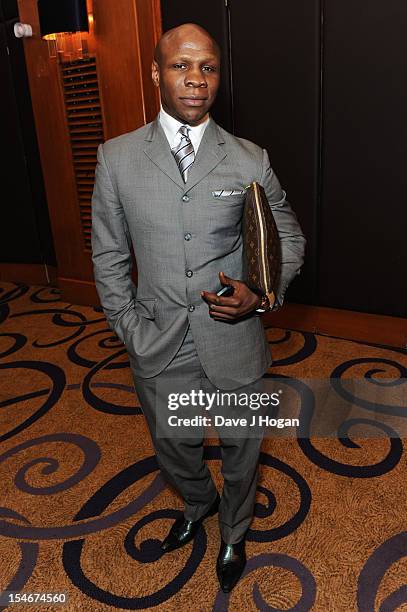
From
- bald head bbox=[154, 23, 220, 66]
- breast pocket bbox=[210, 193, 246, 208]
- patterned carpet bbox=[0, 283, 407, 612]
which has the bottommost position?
patterned carpet bbox=[0, 283, 407, 612]

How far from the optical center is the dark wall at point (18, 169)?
13.3 feet

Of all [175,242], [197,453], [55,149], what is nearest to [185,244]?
[175,242]

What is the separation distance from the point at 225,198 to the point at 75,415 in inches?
64.3

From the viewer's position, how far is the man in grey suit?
51.4 inches

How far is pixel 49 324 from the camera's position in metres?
3.78

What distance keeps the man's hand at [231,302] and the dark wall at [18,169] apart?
348 centimetres

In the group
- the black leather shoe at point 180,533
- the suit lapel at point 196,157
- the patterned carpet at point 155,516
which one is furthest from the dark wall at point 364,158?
the black leather shoe at point 180,533

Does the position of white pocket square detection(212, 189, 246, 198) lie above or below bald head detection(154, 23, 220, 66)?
below

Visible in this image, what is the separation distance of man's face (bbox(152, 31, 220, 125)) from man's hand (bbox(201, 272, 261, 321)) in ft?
1.46

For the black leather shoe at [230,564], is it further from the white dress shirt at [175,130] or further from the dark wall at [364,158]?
the dark wall at [364,158]

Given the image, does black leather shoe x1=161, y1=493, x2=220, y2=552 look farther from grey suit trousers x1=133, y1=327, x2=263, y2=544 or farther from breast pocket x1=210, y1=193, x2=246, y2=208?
breast pocket x1=210, y1=193, x2=246, y2=208

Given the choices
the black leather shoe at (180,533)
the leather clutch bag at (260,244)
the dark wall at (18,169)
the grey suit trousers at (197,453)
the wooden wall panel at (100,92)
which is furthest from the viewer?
the dark wall at (18,169)

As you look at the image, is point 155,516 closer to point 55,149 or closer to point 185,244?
point 185,244

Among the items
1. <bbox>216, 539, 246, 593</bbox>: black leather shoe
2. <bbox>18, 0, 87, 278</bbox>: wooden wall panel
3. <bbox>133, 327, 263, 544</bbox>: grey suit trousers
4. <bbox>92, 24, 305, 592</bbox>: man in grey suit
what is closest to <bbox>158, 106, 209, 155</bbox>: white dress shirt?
<bbox>92, 24, 305, 592</bbox>: man in grey suit
